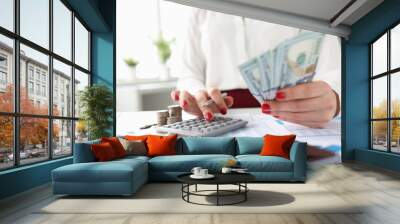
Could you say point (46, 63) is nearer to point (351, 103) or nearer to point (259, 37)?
point (259, 37)

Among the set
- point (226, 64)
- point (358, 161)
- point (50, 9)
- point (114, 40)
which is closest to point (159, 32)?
point (114, 40)

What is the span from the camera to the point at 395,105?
7867 millimetres

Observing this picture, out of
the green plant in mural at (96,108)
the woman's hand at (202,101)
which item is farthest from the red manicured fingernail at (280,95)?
the green plant in mural at (96,108)

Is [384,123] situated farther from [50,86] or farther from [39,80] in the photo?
[39,80]

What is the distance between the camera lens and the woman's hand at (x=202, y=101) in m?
8.79

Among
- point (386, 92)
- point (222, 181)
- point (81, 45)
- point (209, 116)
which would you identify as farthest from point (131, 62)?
point (386, 92)

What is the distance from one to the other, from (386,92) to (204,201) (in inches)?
216

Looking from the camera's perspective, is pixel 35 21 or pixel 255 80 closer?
pixel 35 21

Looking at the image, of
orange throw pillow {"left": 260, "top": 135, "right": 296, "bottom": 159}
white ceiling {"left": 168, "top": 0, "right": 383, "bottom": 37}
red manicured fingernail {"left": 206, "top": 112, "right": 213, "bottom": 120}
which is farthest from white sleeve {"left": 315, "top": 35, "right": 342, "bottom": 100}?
orange throw pillow {"left": 260, "top": 135, "right": 296, "bottom": 159}

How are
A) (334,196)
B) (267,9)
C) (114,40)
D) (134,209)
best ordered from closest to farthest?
(134,209) < (334,196) < (267,9) < (114,40)

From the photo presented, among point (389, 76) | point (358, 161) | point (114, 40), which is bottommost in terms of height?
point (358, 161)

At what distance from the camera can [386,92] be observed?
8.30m

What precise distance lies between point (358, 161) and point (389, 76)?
2.08m

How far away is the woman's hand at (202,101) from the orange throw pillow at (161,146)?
1.97m
